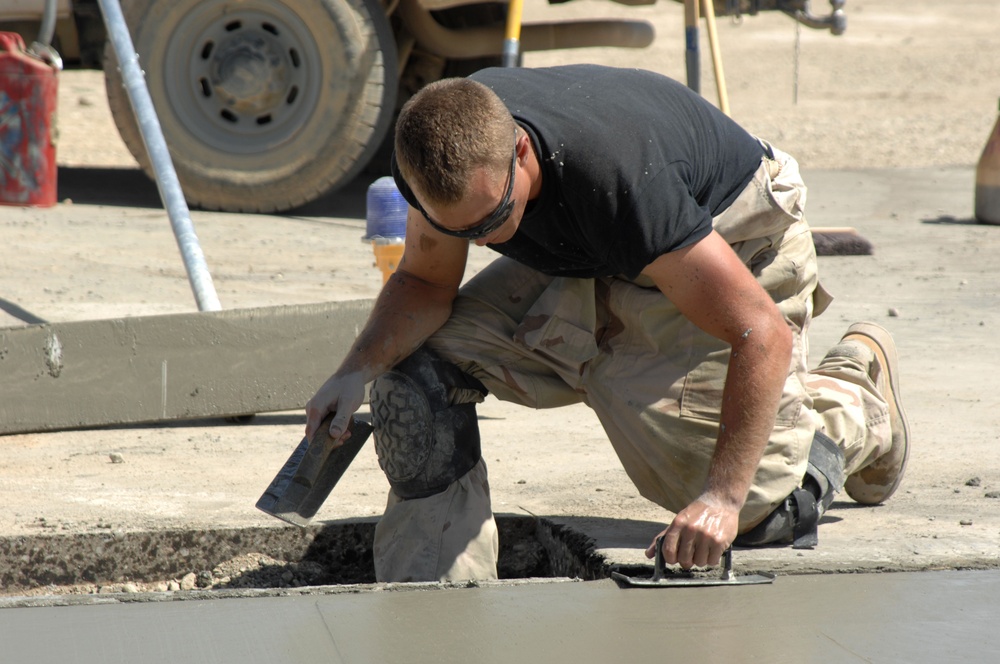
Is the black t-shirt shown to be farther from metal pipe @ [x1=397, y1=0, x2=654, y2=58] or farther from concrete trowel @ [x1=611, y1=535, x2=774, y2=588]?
metal pipe @ [x1=397, y1=0, x2=654, y2=58]

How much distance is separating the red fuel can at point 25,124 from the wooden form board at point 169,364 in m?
2.29

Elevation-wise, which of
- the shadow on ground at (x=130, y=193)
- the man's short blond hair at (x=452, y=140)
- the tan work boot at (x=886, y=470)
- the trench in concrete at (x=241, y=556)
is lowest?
the shadow on ground at (x=130, y=193)

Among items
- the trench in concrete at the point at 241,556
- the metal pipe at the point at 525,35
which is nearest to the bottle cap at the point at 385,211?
the trench in concrete at the point at 241,556

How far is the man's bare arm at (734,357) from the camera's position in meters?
2.10

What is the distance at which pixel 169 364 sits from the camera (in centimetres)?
329

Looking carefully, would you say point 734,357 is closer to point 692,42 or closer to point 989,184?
point 692,42

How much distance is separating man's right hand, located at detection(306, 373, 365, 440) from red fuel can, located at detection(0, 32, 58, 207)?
3383 mm

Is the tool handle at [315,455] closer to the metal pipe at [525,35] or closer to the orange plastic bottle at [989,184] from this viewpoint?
the metal pipe at [525,35]

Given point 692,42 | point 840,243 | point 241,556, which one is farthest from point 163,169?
point 840,243

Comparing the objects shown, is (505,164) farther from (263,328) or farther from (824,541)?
(263,328)

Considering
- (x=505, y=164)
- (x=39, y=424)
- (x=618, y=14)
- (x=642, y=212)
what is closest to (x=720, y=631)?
(x=642, y=212)

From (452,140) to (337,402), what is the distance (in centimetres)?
61

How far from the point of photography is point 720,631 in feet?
6.44

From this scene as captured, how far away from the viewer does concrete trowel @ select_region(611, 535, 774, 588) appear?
2164 mm
